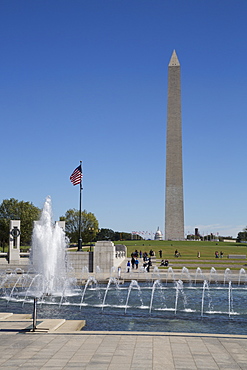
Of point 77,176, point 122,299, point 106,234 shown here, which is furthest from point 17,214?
point 106,234

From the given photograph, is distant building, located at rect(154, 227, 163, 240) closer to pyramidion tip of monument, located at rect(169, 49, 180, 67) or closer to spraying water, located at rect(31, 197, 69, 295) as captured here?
pyramidion tip of monument, located at rect(169, 49, 180, 67)

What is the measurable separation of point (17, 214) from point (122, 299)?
170 feet

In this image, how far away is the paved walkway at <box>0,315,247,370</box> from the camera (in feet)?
25.8

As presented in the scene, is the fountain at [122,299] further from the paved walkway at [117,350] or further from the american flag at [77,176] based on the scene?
the american flag at [77,176]

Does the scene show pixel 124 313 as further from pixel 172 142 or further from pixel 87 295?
pixel 172 142

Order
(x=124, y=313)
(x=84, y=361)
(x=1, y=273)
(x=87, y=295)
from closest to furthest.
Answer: (x=84, y=361) → (x=124, y=313) → (x=87, y=295) → (x=1, y=273)

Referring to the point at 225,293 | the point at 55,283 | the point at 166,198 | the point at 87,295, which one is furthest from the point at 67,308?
the point at 166,198

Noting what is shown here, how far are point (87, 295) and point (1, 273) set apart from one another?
1113 cm

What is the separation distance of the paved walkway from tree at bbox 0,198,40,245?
5603 centimetres

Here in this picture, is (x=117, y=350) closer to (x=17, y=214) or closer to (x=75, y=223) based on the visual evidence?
(x=17, y=214)

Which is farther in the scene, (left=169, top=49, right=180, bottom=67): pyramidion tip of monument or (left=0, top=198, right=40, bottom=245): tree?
(left=169, top=49, right=180, bottom=67): pyramidion tip of monument

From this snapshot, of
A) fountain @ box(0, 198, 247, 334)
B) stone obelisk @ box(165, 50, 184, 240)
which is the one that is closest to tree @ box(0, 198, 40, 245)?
stone obelisk @ box(165, 50, 184, 240)

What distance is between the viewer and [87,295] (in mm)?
19484

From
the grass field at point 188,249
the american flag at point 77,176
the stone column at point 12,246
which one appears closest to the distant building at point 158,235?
the grass field at point 188,249
